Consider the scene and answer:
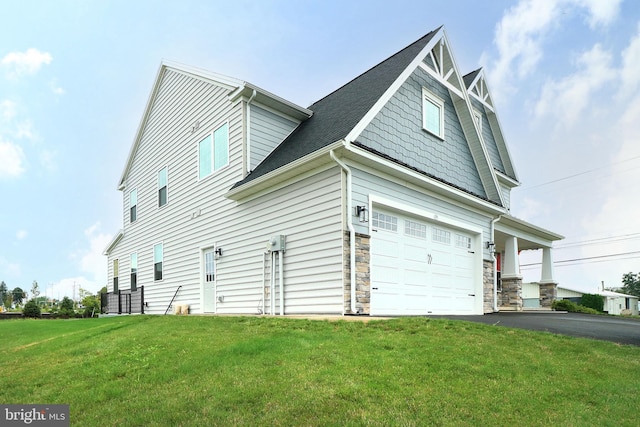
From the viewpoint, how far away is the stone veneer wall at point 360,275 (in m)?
8.34

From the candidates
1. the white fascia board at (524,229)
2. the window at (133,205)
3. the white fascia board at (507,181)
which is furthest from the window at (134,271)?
the white fascia board at (507,181)

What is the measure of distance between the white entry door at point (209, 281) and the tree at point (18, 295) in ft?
177

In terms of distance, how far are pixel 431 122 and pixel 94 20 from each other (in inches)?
501

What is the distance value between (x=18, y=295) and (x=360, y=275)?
61.9 m

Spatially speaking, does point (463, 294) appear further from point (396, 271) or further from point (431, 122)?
point (431, 122)

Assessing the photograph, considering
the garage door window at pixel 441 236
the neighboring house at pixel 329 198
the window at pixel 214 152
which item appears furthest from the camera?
the window at pixel 214 152

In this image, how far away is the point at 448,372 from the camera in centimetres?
455

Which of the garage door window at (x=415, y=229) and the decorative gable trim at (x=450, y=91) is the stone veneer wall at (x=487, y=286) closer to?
the decorative gable trim at (x=450, y=91)

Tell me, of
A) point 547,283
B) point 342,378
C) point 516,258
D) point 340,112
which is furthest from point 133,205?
point 547,283

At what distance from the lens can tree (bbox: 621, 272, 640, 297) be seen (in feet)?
204

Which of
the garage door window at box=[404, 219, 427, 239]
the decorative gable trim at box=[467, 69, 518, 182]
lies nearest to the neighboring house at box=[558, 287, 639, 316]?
the decorative gable trim at box=[467, 69, 518, 182]

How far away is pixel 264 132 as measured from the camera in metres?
11.8

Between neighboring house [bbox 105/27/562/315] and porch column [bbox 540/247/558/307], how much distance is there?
152 inches

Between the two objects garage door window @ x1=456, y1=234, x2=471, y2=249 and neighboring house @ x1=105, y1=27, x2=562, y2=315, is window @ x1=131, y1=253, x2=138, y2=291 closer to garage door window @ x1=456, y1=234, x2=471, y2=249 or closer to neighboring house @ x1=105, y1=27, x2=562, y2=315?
neighboring house @ x1=105, y1=27, x2=562, y2=315
